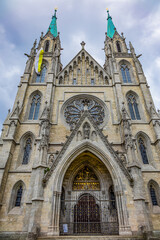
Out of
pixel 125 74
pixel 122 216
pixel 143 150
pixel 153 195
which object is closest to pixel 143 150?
pixel 143 150

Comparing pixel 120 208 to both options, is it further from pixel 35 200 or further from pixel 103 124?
pixel 103 124

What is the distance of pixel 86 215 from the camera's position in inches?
451

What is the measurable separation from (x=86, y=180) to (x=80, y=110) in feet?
23.5

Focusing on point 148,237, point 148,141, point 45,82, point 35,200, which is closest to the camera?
point 148,237

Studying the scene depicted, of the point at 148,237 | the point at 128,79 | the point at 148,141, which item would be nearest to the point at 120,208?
the point at 148,237

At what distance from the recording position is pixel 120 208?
10109 mm

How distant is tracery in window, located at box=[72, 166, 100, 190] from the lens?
1265 centimetres

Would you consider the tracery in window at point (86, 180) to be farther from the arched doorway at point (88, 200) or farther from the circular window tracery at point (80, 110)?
the circular window tracery at point (80, 110)

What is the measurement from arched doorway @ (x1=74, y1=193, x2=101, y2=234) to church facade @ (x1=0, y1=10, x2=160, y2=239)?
6 centimetres

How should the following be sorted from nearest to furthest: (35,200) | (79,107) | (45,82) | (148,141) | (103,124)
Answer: (35,200)
(148,141)
(103,124)
(79,107)
(45,82)

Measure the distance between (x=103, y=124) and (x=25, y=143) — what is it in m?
7.62

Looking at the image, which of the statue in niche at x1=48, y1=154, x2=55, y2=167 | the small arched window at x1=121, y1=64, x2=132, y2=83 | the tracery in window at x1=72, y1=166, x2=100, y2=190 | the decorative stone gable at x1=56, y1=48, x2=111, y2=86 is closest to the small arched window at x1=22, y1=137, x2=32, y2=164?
the statue in niche at x1=48, y1=154, x2=55, y2=167

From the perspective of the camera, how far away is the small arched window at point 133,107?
53.9 ft

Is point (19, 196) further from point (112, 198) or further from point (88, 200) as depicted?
point (112, 198)
